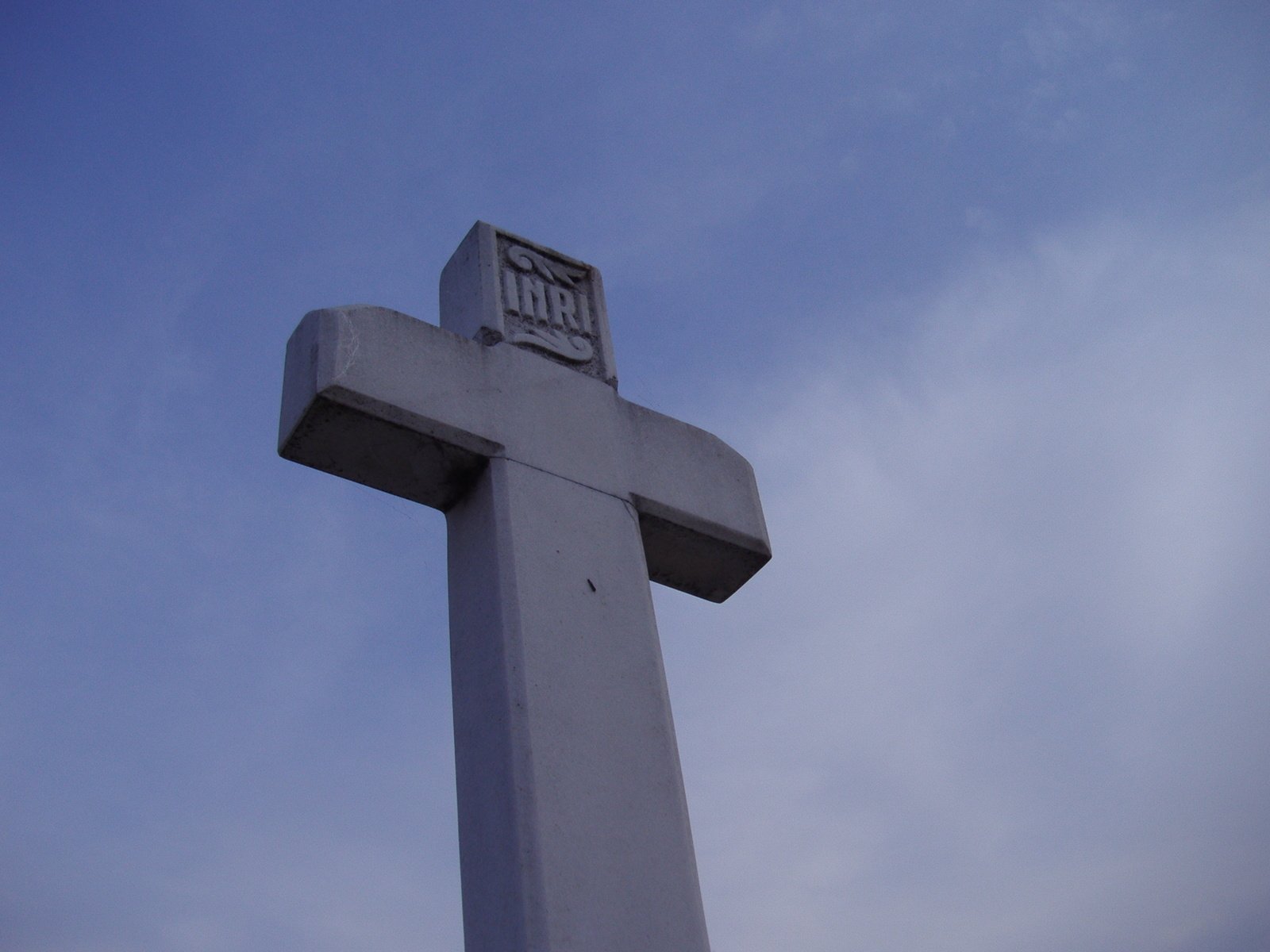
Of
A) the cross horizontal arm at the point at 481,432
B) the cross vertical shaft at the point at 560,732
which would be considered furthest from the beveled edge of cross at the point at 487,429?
the cross vertical shaft at the point at 560,732

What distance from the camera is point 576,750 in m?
2.90

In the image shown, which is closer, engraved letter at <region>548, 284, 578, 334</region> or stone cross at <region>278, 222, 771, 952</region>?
stone cross at <region>278, 222, 771, 952</region>

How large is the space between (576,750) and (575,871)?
0.31 meters

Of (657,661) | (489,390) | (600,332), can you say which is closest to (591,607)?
(657,661)

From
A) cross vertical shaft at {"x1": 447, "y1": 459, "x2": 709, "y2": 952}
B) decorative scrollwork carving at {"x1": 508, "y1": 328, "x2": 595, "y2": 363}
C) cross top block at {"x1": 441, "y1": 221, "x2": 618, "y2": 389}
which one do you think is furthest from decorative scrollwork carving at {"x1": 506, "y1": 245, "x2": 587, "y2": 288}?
cross vertical shaft at {"x1": 447, "y1": 459, "x2": 709, "y2": 952}

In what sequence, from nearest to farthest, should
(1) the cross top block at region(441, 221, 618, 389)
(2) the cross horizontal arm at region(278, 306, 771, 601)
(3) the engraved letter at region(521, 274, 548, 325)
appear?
(2) the cross horizontal arm at region(278, 306, 771, 601) < (1) the cross top block at region(441, 221, 618, 389) < (3) the engraved letter at region(521, 274, 548, 325)

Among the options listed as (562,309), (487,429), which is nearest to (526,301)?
(562,309)

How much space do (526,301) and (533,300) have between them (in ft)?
0.19

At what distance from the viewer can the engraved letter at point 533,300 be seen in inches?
154

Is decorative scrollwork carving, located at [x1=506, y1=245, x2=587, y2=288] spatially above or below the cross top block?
above

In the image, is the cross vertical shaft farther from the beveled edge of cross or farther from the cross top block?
the cross top block

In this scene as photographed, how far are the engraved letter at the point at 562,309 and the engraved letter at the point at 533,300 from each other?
0.03 metres

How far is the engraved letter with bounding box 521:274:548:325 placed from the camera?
3.92m

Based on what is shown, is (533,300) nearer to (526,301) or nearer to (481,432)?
(526,301)
